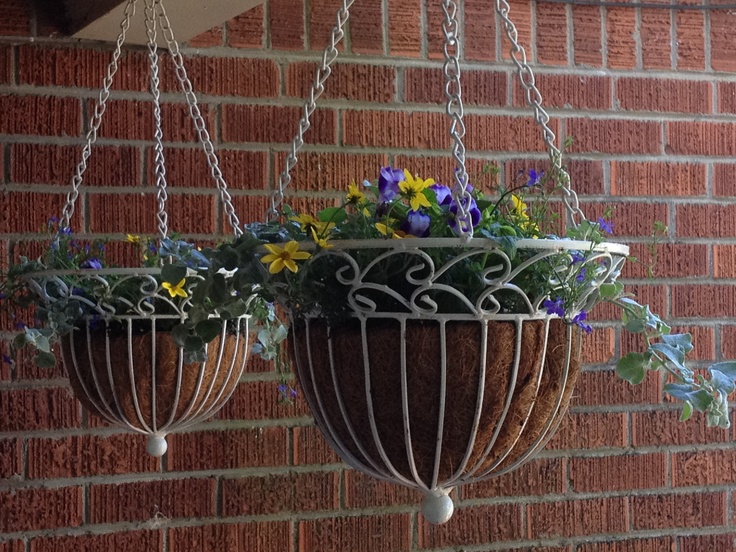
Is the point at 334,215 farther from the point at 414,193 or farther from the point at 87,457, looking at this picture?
the point at 87,457

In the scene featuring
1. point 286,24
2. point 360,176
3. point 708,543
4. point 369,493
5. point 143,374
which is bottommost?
point 708,543

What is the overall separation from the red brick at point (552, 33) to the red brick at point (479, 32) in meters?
0.10

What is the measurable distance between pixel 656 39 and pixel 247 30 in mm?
862

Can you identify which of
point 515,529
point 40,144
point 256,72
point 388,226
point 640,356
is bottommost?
point 515,529

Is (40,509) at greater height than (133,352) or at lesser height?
lesser

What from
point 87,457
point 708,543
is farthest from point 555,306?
point 708,543

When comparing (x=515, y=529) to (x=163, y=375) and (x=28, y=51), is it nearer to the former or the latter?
(x=163, y=375)

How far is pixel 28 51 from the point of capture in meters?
1.65

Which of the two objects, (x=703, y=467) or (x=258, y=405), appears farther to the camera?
(x=703, y=467)

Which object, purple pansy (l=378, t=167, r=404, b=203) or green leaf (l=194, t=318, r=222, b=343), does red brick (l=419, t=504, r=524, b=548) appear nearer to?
green leaf (l=194, t=318, r=222, b=343)

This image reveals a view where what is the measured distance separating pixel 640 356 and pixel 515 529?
108 cm

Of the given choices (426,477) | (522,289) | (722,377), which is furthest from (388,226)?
(722,377)

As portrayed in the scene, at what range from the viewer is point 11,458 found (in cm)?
164

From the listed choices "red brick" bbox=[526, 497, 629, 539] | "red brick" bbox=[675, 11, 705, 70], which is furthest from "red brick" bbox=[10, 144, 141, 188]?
"red brick" bbox=[675, 11, 705, 70]
